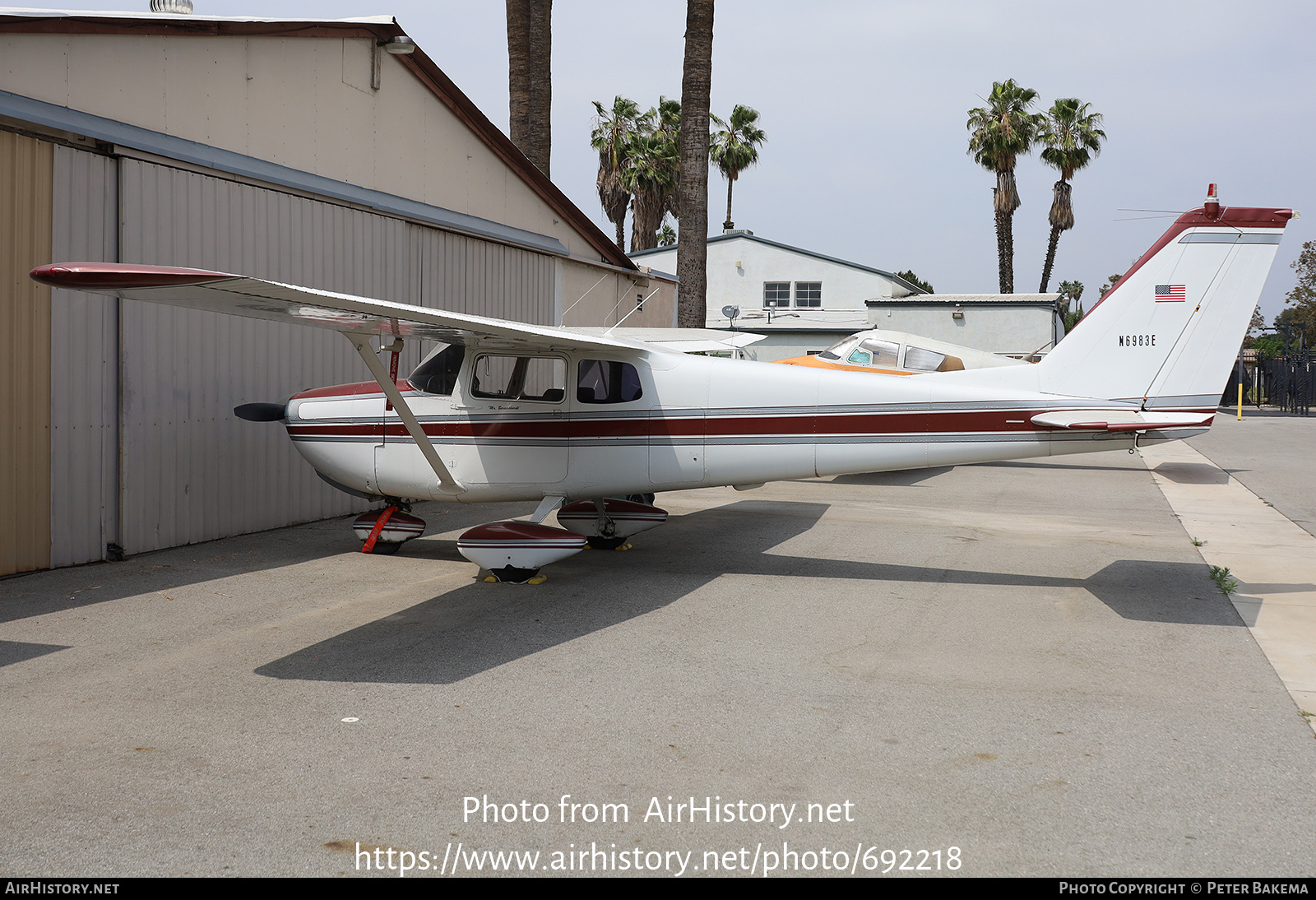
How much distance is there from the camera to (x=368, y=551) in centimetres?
923

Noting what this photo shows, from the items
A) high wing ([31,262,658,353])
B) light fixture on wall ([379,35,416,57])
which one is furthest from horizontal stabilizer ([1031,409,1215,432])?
light fixture on wall ([379,35,416,57])

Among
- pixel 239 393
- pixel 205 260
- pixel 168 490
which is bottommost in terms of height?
pixel 168 490

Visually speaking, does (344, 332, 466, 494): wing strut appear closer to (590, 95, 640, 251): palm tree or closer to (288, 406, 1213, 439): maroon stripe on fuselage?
(288, 406, 1213, 439): maroon stripe on fuselage

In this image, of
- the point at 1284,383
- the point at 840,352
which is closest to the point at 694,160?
the point at 840,352

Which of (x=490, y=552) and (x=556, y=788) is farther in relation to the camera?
(x=490, y=552)

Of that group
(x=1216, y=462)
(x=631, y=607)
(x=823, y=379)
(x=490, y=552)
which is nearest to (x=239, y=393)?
(x=490, y=552)

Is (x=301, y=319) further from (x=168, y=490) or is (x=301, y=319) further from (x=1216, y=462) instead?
(x=1216, y=462)

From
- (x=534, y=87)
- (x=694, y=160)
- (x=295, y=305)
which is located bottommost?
(x=295, y=305)

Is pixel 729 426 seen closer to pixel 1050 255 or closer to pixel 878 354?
pixel 878 354

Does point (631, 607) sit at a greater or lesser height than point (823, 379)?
lesser

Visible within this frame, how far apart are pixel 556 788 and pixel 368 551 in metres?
5.86

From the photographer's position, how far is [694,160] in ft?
54.9

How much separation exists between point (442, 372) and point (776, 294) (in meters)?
38.5

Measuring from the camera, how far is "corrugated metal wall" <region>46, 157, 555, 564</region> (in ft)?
27.7
